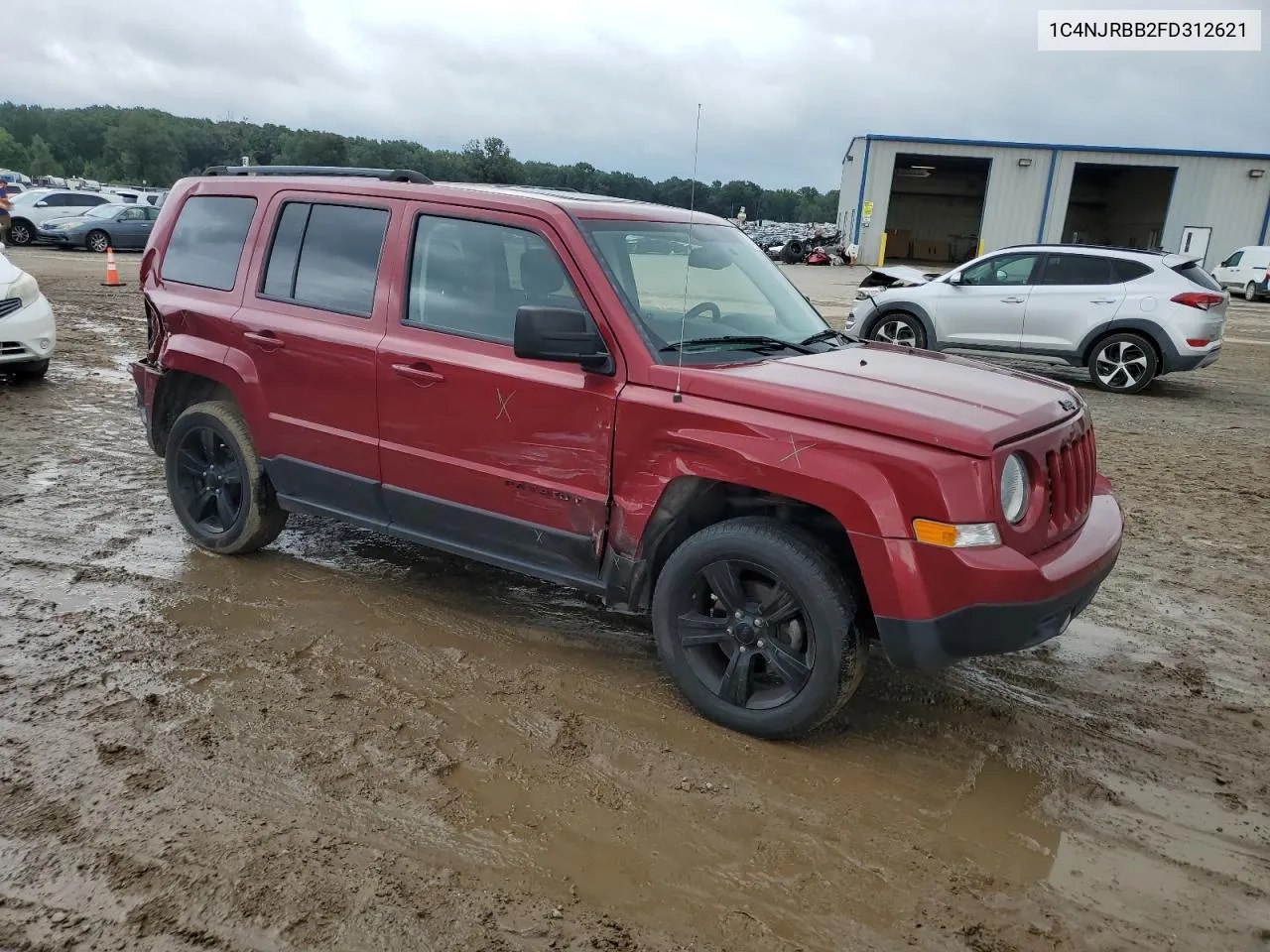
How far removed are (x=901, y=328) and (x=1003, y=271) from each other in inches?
58.1

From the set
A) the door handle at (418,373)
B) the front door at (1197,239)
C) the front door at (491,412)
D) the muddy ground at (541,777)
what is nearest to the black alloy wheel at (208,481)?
the muddy ground at (541,777)

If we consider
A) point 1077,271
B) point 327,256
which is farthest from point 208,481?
point 1077,271

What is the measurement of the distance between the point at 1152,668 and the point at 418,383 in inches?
140

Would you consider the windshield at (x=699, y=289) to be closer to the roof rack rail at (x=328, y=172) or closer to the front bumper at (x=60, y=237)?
the roof rack rail at (x=328, y=172)

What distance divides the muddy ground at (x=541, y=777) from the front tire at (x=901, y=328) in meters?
7.92

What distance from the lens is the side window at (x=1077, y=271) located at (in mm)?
11641

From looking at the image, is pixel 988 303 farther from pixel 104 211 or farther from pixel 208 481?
pixel 104 211

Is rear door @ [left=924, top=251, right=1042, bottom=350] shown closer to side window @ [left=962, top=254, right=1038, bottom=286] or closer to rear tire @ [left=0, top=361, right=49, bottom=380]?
side window @ [left=962, top=254, right=1038, bottom=286]

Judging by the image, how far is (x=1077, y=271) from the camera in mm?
11789

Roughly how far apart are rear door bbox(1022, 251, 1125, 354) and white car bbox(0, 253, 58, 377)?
36.4 ft

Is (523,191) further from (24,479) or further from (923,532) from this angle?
(24,479)

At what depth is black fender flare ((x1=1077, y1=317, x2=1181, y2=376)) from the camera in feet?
37.0

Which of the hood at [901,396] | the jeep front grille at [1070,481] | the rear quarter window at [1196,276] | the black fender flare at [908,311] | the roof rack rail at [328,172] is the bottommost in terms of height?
the black fender flare at [908,311]

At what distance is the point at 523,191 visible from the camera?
448 centimetres
